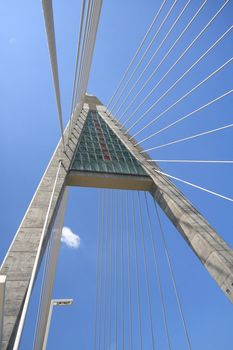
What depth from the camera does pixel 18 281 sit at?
251 inches

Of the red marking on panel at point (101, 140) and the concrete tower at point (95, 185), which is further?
the red marking on panel at point (101, 140)

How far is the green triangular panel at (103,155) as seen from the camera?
1283 centimetres

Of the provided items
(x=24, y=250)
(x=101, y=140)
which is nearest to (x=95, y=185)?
(x=101, y=140)

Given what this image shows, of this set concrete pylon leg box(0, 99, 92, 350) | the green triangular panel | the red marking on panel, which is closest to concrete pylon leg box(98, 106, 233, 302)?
the green triangular panel

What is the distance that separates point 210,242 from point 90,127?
11629 millimetres

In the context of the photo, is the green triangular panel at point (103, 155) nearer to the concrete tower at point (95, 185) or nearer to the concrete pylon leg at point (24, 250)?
the concrete tower at point (95, 185)

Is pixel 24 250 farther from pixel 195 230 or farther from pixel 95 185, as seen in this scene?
pixel 95 185

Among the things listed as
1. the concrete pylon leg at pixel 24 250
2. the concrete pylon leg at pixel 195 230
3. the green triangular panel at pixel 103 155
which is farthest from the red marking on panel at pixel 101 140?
the concrete pylon leg at pixel 24 250

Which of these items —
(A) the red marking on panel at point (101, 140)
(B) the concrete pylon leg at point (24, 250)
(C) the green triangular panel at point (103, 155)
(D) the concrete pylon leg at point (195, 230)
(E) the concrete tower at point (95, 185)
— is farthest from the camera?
(A) the red marking on panel at point (101, 140)

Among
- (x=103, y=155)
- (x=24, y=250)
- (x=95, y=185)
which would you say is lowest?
(x=24, y=250)

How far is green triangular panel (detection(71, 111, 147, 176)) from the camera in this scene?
1283cm

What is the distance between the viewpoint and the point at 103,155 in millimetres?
14086

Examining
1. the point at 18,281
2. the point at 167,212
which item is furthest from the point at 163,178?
the point at 18,281

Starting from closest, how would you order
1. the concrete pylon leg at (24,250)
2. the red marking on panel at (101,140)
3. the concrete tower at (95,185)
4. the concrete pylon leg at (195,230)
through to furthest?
the concrete pylon leg at (24,250), the concrete tower at (95,185), the concrete pylon leg at (195,230), the red marking on panel at (101,140)
